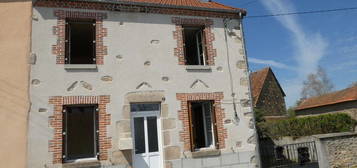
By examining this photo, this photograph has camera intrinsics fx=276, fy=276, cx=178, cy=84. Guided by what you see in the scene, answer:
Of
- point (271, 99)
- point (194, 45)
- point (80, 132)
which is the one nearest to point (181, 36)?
point (194, 45)

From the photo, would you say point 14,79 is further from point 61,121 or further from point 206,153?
point 206,153

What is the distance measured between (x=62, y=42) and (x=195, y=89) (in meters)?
4.12

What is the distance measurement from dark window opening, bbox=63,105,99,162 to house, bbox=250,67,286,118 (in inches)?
621

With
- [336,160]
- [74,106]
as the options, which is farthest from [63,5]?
[336,160]

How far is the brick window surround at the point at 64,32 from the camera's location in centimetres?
768

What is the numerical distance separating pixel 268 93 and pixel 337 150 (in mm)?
13085

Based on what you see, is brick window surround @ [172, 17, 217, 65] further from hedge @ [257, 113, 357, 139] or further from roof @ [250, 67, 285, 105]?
roof @ [250, 67, 285, 105]

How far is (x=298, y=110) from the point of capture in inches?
1062

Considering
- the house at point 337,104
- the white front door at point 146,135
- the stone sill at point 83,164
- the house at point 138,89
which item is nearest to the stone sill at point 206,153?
the house at point 138,89

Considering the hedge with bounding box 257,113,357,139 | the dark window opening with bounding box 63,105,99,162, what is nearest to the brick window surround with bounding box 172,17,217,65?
the dark window opening with bounding box 63,105,99,162

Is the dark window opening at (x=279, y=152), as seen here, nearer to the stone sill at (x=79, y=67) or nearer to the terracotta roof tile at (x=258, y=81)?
the stone sill at (x=79, y=67)

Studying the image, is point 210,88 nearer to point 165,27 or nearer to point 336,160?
point 165,27

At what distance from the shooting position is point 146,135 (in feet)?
26.4

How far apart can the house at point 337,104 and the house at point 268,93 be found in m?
2.65
